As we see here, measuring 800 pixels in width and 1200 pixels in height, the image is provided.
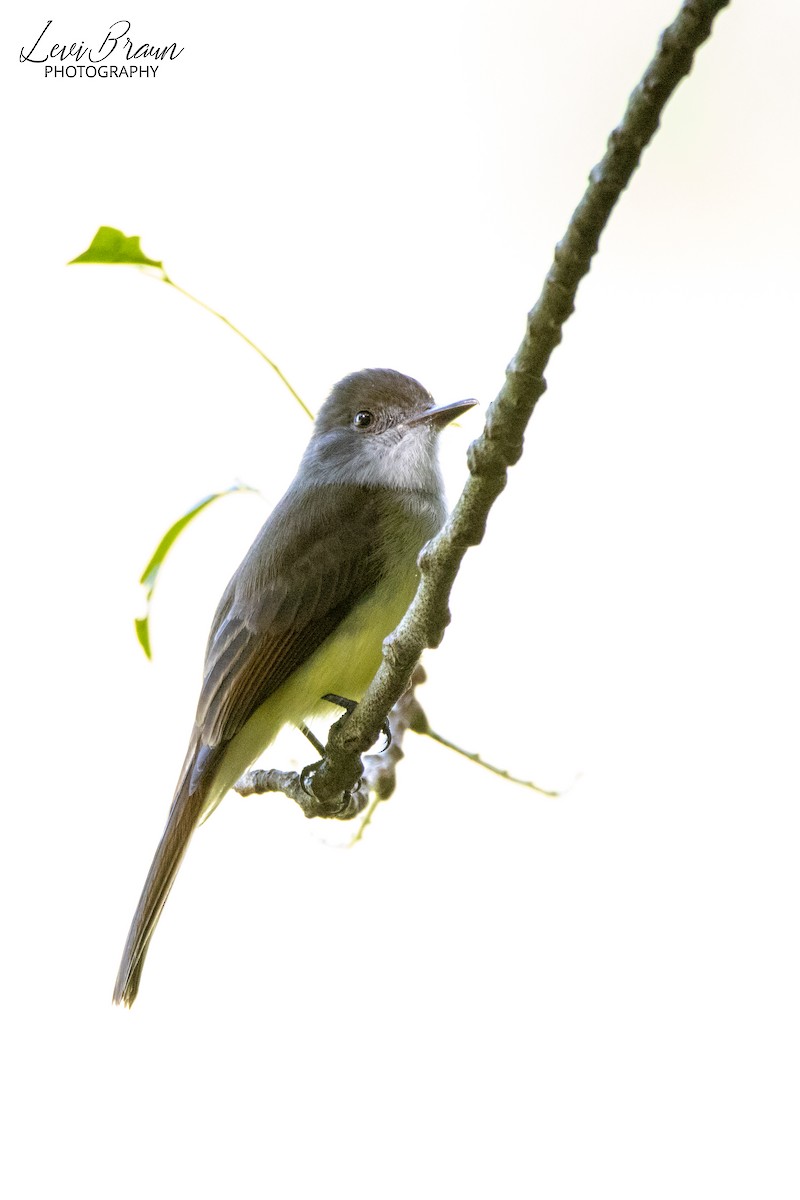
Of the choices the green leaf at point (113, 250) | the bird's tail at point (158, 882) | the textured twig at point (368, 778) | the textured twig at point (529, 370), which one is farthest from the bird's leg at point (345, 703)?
the green leaf at point (113, 250)

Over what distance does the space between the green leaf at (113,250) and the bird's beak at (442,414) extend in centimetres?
89

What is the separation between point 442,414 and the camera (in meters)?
3.09

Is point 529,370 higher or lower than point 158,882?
higher

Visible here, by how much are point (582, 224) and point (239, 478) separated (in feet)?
5.70

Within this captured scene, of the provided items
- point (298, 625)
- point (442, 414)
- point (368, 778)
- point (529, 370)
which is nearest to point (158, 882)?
point (368, 778)

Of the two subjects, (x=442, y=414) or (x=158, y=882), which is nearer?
(x=158, y=882)

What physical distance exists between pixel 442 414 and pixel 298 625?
2.12 ft

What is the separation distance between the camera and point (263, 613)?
295 centimetres

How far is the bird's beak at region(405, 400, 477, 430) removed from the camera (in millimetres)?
3020

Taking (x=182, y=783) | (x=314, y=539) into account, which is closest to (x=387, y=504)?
(x=314, y=539)

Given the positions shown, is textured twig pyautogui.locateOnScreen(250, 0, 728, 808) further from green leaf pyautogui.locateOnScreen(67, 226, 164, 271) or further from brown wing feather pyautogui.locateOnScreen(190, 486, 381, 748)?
green leaf pyautogui.locateOnScreen(67, 226, 164, 271)

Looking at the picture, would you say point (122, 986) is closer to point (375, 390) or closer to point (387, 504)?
point (387, 504)

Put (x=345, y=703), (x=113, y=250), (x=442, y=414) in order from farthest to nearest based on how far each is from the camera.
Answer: (x=442, y=414)
(x=345, y=703)
(x=113, y=250)

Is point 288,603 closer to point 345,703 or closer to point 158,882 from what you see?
point 345,703
